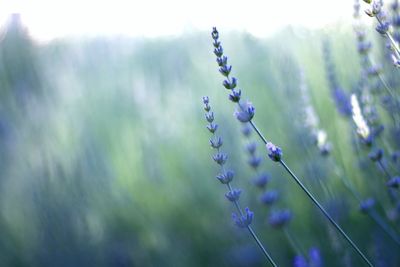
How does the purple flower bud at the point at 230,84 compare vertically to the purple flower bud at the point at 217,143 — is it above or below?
above

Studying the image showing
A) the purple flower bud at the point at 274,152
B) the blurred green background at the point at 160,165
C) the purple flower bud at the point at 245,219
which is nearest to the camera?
the purple flower bud at the point at 274,152

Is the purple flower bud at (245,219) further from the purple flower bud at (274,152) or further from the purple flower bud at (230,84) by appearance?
the purple flower bud at (230,84)

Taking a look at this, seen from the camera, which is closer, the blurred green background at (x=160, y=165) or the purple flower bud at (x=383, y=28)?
the purple flower bud at (x=383, y=28)

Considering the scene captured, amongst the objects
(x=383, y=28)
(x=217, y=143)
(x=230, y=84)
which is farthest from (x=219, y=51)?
(x=383, y=28)

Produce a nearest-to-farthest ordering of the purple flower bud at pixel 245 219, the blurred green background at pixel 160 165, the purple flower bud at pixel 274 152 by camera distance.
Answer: the purple flower bud at pixel 274 152
the purple flower bud at pixel 245 219
the blurred green background at pixel 160 165

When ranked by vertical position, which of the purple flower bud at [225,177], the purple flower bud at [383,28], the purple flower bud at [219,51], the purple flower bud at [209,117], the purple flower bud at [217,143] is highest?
the purple flower bud at [219,51]

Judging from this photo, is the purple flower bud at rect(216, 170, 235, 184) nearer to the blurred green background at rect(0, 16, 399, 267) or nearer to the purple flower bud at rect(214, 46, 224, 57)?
the purple flower bud at rect(214, 46, 224, 57)

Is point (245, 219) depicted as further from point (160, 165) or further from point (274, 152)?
point (160, 165)

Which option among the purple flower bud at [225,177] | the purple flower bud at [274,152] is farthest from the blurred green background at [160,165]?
the purple flower bud at [274,152]

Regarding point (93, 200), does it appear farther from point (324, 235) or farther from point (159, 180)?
point (324, 235)
